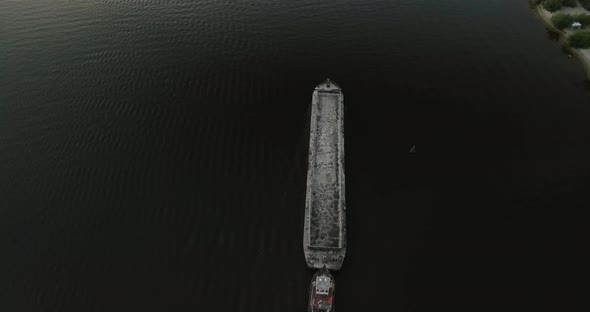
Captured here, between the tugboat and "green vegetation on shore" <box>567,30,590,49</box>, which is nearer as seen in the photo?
the tugboat

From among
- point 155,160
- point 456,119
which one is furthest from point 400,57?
point 155,160

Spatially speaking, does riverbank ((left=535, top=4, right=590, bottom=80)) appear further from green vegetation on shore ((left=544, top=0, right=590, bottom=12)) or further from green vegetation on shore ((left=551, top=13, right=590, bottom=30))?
green vegetation on shore ((left=551, top=13, right=590, bottom=30))

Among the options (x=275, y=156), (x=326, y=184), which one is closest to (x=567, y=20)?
(x=326, y=184)

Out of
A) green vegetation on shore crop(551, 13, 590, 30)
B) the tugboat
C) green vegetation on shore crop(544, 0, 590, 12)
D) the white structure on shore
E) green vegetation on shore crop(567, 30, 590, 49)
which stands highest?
green vegetation on shore crop(544, 0, 590, 12)

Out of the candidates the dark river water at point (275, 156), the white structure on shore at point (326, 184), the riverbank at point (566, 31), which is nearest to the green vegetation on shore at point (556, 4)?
the riverbank at point (566, 31)

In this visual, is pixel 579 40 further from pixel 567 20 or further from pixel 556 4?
pixel 556 4

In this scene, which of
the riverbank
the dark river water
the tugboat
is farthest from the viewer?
the riverbank

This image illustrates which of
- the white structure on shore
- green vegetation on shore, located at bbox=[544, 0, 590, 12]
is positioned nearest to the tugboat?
the white structure on shore
